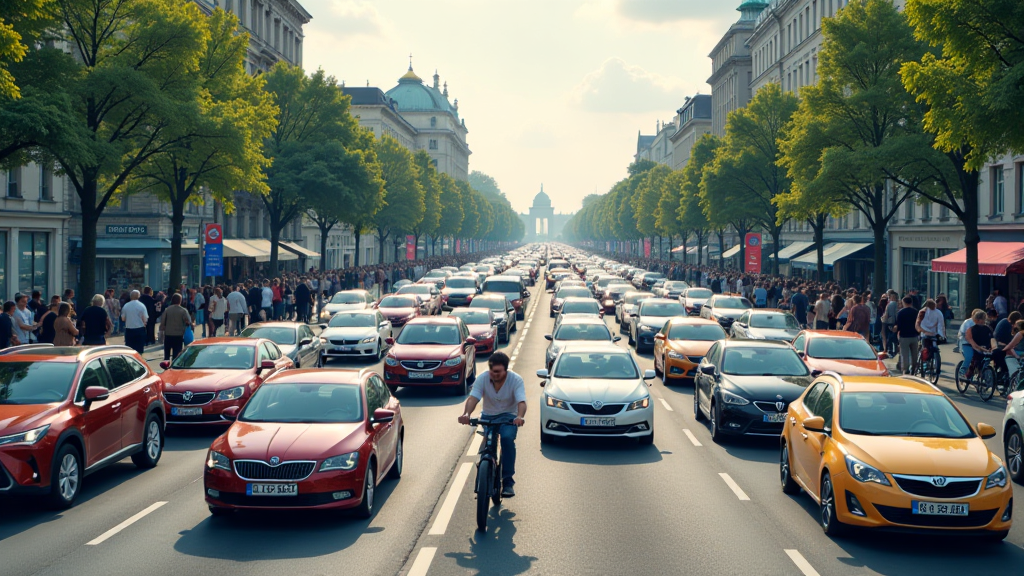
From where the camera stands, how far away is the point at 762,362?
605 inches

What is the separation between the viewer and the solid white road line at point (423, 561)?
7.82 metres

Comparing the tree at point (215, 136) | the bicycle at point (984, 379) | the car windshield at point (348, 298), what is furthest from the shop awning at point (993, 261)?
the tree at point (215, 136)

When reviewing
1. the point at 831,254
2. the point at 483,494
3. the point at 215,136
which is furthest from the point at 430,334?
the point at 831,254

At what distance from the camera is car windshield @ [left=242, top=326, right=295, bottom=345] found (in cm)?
2091

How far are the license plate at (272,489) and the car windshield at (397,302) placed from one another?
25.0 m

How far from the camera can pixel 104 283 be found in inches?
1737

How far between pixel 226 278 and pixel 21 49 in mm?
38377

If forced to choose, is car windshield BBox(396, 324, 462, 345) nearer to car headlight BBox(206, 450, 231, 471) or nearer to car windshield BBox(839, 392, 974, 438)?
car headlight BBox(206, 450, 231, 471)

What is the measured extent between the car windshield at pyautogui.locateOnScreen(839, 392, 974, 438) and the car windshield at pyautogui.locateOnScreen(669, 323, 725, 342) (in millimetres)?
11837

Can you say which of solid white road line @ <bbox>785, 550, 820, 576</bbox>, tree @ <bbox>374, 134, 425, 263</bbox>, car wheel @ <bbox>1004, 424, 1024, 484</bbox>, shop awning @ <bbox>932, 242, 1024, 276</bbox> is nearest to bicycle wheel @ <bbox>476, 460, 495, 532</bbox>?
solid white road line @ <bbox>785, 550, 820, 576</bbox>

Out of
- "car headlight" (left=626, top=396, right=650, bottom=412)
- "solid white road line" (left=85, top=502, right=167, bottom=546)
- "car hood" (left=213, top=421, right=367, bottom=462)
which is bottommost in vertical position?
"solid white road line" (left=85, top=502, right=167, bottom=546)

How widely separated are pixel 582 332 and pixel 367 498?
14.1m

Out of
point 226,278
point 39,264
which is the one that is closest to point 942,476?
point 39,264

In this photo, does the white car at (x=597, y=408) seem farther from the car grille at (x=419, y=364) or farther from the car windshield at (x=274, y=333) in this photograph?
the car windshield at (x=274, y=333)
